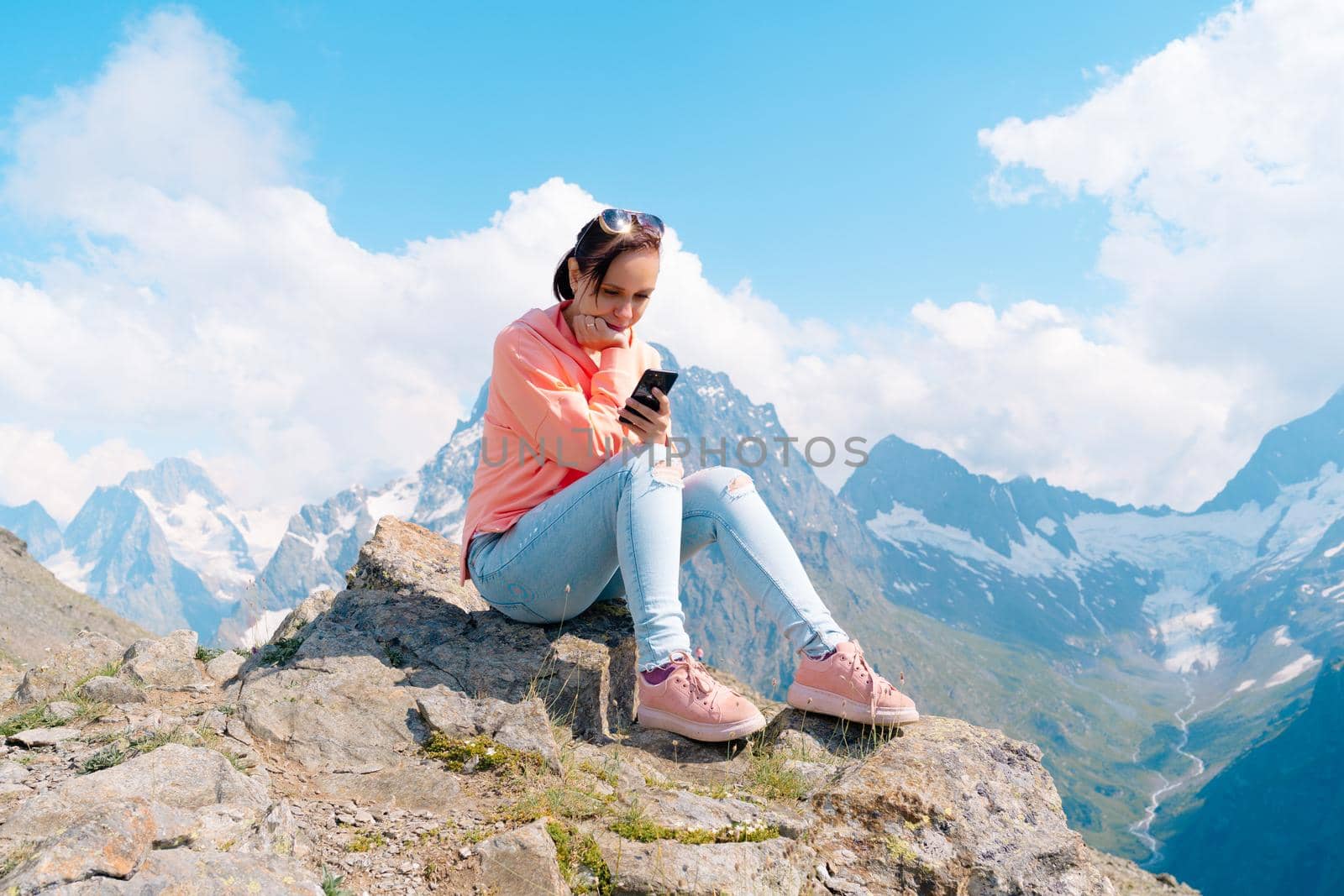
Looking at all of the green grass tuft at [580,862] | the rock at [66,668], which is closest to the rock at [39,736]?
the rock at [66,668]

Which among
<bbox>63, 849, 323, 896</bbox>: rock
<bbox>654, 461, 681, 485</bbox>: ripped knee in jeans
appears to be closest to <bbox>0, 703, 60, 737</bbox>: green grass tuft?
<bbox>63, 849, 323, 896</bbox>: rock

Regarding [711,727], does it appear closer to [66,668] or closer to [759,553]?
[759,553]

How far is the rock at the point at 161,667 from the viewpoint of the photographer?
7.41 metres

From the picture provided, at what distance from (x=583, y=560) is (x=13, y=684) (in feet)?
21.1

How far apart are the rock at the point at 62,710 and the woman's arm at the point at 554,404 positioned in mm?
3825

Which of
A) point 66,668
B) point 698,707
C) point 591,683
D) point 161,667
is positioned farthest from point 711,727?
point 66,668

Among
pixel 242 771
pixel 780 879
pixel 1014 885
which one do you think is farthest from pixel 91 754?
pixel 1014 885

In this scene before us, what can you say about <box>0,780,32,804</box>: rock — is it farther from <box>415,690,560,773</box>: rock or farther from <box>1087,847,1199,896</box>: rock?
<box>1087,847,1199,896</box>: rock

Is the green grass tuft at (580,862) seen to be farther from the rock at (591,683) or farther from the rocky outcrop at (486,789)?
the rock at (591,683)

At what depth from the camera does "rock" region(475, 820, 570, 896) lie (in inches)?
158

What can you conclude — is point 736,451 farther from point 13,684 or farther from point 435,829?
point 13,684

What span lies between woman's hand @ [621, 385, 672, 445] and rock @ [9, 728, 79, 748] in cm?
433

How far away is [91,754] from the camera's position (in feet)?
16.1

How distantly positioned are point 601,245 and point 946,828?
5005mm
